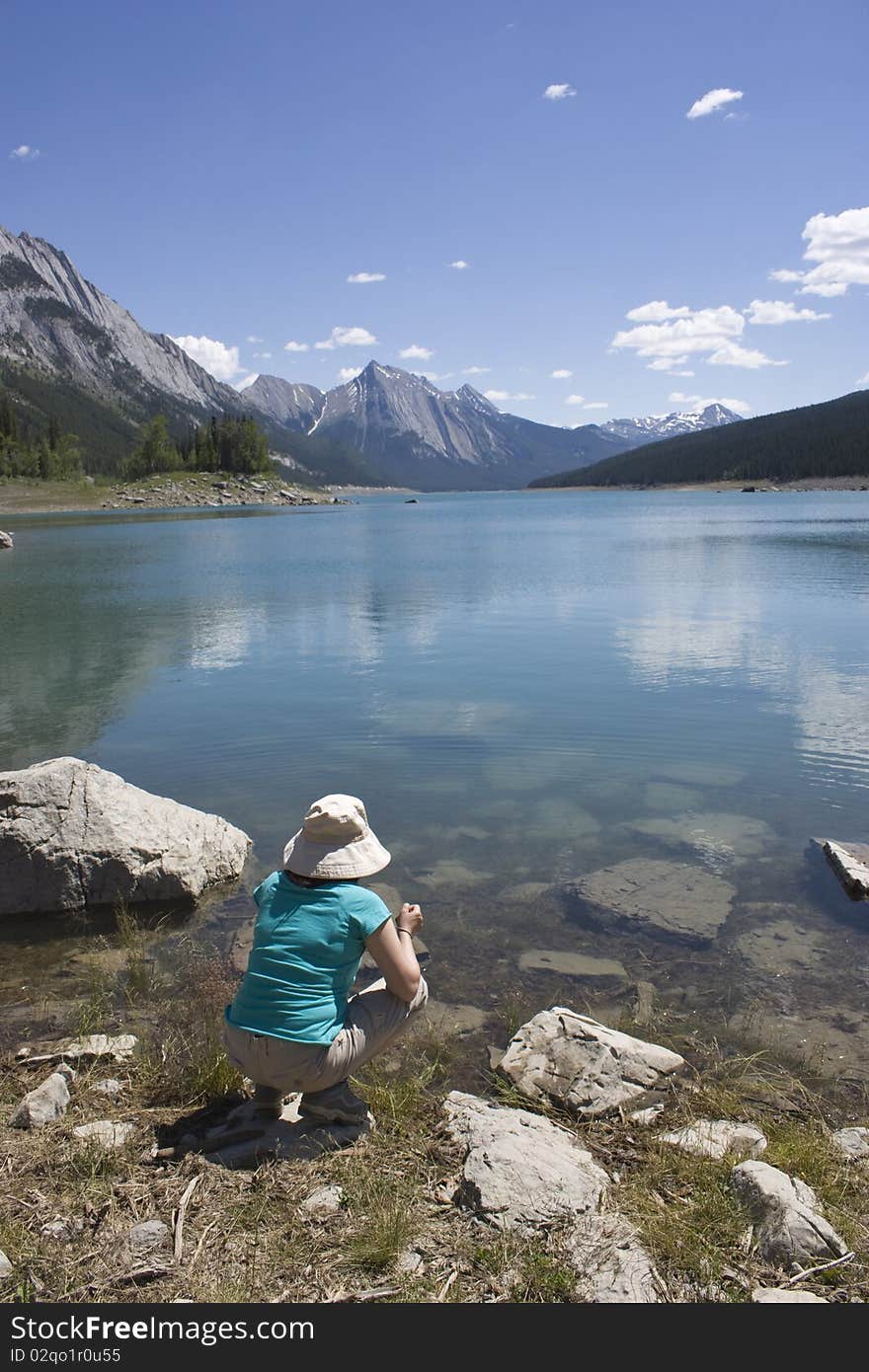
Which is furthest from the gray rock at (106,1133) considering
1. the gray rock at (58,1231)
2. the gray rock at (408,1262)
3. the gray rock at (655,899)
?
the gray rock at (655,899)

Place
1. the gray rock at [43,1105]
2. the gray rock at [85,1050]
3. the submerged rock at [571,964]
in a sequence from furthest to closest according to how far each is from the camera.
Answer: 1. the submerged rock at [571,964]
2. the gray rock at [85,1050]
3. the gray rock at [43,1105]

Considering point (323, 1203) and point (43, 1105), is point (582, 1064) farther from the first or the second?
point (43, 1105)

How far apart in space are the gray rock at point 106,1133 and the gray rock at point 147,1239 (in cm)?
84

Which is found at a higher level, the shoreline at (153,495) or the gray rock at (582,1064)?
Result: the shoreline at (153,495)

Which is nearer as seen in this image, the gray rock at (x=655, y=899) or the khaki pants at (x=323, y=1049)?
the khaki pants at (x=323, y=1049)

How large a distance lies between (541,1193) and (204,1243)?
1664 millimetres

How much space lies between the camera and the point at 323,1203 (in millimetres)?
4398

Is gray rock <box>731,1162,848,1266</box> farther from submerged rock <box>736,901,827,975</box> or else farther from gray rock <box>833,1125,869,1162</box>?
submerged rock <box>736,901,827,975</box>

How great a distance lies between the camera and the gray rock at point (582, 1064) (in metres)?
5.80

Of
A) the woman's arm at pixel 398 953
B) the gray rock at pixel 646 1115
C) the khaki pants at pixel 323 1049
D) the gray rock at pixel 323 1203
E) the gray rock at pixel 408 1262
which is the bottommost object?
the gray rock at pixel 646 1115

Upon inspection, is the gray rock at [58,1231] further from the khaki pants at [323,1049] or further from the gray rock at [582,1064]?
the gray rock at [582,1064]

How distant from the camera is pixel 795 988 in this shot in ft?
25.3
